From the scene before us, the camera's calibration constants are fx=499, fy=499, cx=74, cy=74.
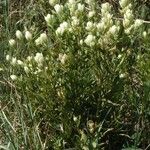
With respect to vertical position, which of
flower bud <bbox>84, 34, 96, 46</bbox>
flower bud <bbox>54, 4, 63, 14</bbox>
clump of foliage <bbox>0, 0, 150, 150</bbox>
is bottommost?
clump of foliage <bbox>0, 0, 150, 150</bbox>

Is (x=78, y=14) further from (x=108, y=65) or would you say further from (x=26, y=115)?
(x=26, y=115)

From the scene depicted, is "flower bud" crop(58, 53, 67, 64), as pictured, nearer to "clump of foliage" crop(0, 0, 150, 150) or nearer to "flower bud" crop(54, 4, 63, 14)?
"clump of foliage" crop(0, 0, 150, 150)

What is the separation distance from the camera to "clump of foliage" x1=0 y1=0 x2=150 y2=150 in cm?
224

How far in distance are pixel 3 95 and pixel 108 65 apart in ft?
2.62

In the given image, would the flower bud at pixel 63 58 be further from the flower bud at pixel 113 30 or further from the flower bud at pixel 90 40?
the flower bud at pixel 113 30

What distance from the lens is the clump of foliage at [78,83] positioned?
224cm

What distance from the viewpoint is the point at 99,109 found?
237 centimetres

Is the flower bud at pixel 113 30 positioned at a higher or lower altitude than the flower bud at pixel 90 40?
higher

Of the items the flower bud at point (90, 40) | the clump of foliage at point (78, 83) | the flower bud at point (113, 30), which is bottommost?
the clump of foliage at point (78, 83)

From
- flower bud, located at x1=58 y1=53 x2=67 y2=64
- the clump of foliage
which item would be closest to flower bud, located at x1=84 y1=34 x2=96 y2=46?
the clump of foliage

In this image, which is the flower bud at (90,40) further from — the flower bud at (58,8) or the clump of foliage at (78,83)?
the flower bud at (58,8)

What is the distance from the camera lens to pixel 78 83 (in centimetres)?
224

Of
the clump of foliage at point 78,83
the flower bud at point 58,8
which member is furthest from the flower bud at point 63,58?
the flower bud at point 58,8

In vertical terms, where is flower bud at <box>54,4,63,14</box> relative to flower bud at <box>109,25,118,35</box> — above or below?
above
